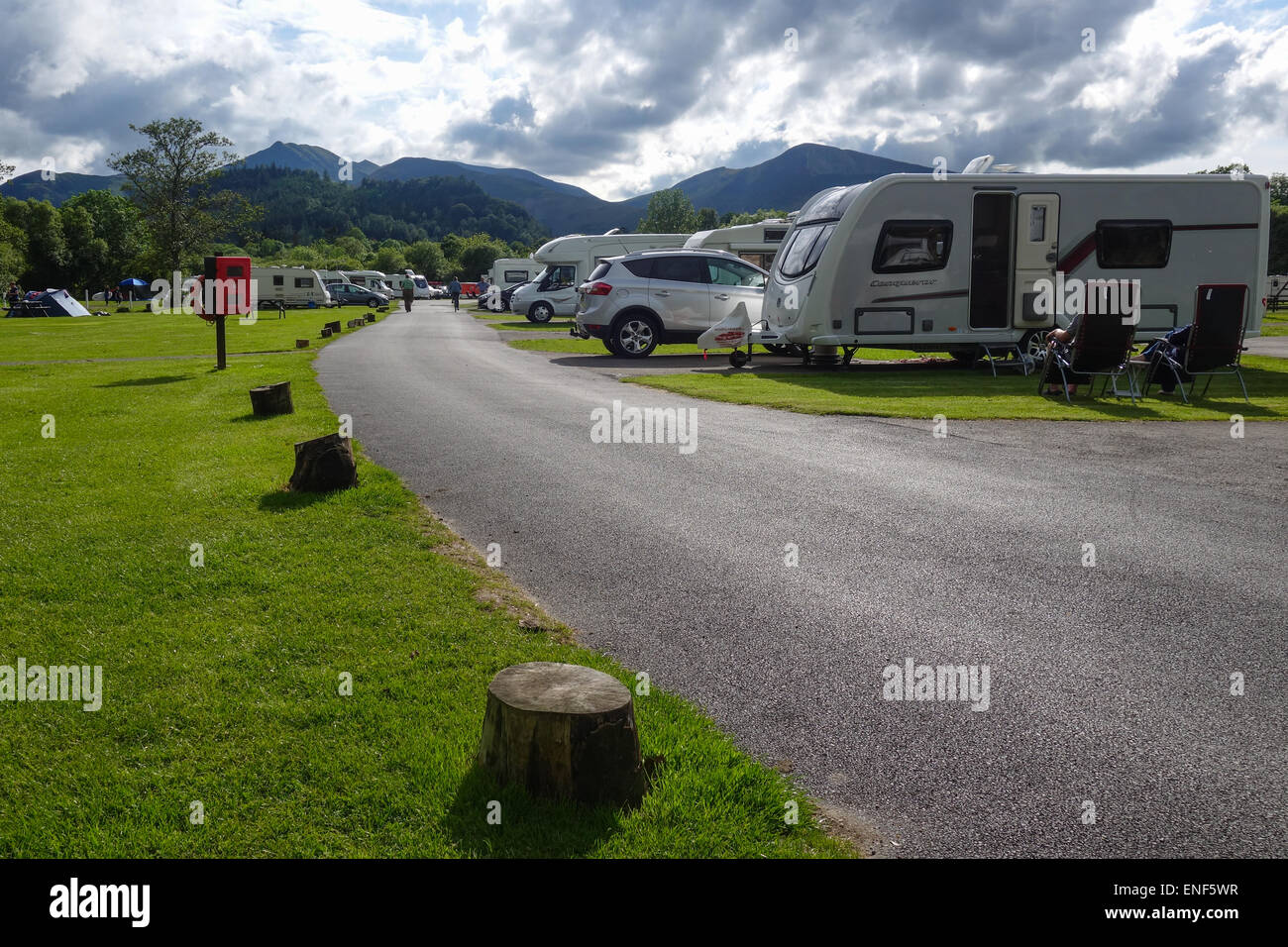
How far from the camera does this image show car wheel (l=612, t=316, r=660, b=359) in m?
20.0

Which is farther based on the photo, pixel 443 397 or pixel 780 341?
pixel 780 341

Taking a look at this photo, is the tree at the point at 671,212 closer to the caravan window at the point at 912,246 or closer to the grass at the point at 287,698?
the caravan window at the point at 912,246

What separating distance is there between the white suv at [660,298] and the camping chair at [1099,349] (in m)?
8.22

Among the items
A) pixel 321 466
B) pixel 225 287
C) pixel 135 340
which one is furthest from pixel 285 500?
pixel 135 340

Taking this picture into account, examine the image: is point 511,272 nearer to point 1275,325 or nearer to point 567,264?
point 567,264

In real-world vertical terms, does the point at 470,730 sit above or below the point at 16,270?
below

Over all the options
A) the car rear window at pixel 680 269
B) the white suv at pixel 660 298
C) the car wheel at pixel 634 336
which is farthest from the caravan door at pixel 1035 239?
the car wheel at pixel 634 336

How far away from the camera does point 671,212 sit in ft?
543

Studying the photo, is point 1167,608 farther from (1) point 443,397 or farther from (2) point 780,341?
(2) point 780,341

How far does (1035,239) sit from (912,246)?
228 centimetres
